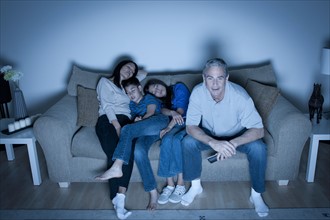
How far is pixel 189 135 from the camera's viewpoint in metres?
2.48

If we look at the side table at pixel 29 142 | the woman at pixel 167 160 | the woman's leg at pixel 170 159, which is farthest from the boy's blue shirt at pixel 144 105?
the side table at pixel 29 142

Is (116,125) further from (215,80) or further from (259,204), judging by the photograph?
(259,204)

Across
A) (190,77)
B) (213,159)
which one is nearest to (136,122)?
(213,159)

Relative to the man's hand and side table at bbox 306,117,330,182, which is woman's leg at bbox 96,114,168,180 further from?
side table at bbox 306,117,330,182

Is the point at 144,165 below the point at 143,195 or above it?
above

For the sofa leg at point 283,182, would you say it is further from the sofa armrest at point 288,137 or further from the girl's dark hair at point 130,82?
the girl's dark hair at point 130,82

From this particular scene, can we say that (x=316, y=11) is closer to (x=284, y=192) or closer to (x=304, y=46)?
(x=304, y=46)

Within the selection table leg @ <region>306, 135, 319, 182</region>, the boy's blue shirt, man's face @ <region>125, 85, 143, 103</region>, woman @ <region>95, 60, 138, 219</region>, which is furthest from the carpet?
man's face @ <region>125, 85, 143, 103</region>

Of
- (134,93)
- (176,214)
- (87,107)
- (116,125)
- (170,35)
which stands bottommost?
(176,214)

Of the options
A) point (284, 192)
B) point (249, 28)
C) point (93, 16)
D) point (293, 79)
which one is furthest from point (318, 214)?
point (93, 16)

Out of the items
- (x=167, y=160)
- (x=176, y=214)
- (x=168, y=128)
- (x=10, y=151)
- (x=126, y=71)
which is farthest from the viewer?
(x=10, y=151)

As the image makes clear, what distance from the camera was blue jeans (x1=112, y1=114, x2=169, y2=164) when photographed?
2.39 metres

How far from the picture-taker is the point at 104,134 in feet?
8.48

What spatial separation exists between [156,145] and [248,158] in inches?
27.0
